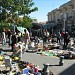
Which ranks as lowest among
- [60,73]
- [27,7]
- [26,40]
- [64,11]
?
[60,73]

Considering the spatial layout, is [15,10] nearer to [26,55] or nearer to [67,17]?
[26,55]

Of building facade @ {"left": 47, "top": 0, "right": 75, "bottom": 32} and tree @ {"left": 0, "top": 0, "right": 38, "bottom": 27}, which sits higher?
building facade @ {"left": 47, "top": 0, "right": 75, "bottom": 32}

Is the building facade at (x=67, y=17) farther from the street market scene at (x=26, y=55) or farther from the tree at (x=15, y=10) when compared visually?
the tree at (x=15, y=10)

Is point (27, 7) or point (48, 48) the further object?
point (48, 48)

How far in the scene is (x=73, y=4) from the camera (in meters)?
67.4

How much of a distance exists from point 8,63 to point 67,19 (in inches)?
2163

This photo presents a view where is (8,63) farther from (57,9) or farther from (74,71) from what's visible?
(57,9)

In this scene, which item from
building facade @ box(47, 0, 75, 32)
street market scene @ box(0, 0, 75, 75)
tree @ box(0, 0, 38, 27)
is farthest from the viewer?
building facade @ box(47, 0, 75, 32)

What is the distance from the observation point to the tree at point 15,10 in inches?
695

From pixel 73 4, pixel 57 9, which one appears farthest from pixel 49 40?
pixel 57 9

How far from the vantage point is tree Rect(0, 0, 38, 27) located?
17663 mm

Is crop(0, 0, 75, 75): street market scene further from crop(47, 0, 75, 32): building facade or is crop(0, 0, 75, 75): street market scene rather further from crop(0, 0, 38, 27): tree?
crop(47, 0, 75, 32): building facade

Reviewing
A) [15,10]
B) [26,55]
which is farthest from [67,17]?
[15,10]

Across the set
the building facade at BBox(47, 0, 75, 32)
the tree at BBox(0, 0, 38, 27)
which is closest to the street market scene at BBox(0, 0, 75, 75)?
the tree at BBox(0, 0, 38, 27)
